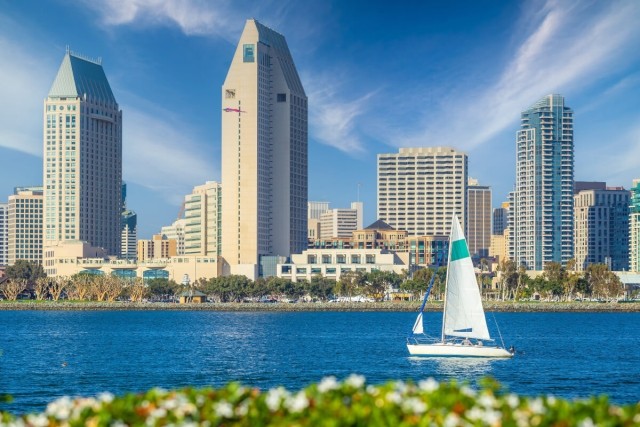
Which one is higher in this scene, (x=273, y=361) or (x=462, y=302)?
(x=462, y=302)

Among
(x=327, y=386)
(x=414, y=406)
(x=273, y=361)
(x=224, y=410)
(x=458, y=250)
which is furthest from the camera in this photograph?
(x=273, y=361)

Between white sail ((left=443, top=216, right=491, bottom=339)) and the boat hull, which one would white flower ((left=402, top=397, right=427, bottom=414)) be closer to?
the boat hull

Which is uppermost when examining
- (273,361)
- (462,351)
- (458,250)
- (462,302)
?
(458,250)

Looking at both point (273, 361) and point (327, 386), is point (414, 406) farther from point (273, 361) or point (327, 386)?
point (273, 361)

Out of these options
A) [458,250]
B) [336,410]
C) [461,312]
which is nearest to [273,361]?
[461,312]

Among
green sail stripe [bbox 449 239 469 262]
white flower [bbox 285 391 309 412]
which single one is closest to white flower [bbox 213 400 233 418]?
white flower [bbox 285 391 309 412]

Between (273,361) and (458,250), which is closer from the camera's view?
(458,250)

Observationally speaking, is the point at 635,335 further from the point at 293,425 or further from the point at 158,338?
the point at 293,425

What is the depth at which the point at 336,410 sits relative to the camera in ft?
76.7

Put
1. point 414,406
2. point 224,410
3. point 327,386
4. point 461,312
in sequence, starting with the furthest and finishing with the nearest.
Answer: point 461,312
point 327,386
point 224,410
point 414,406

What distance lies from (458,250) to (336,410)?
8198 centimetres

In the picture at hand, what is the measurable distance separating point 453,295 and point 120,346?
4387 centimetres

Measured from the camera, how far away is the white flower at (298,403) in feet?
78.1

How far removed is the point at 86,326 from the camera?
187 meters
